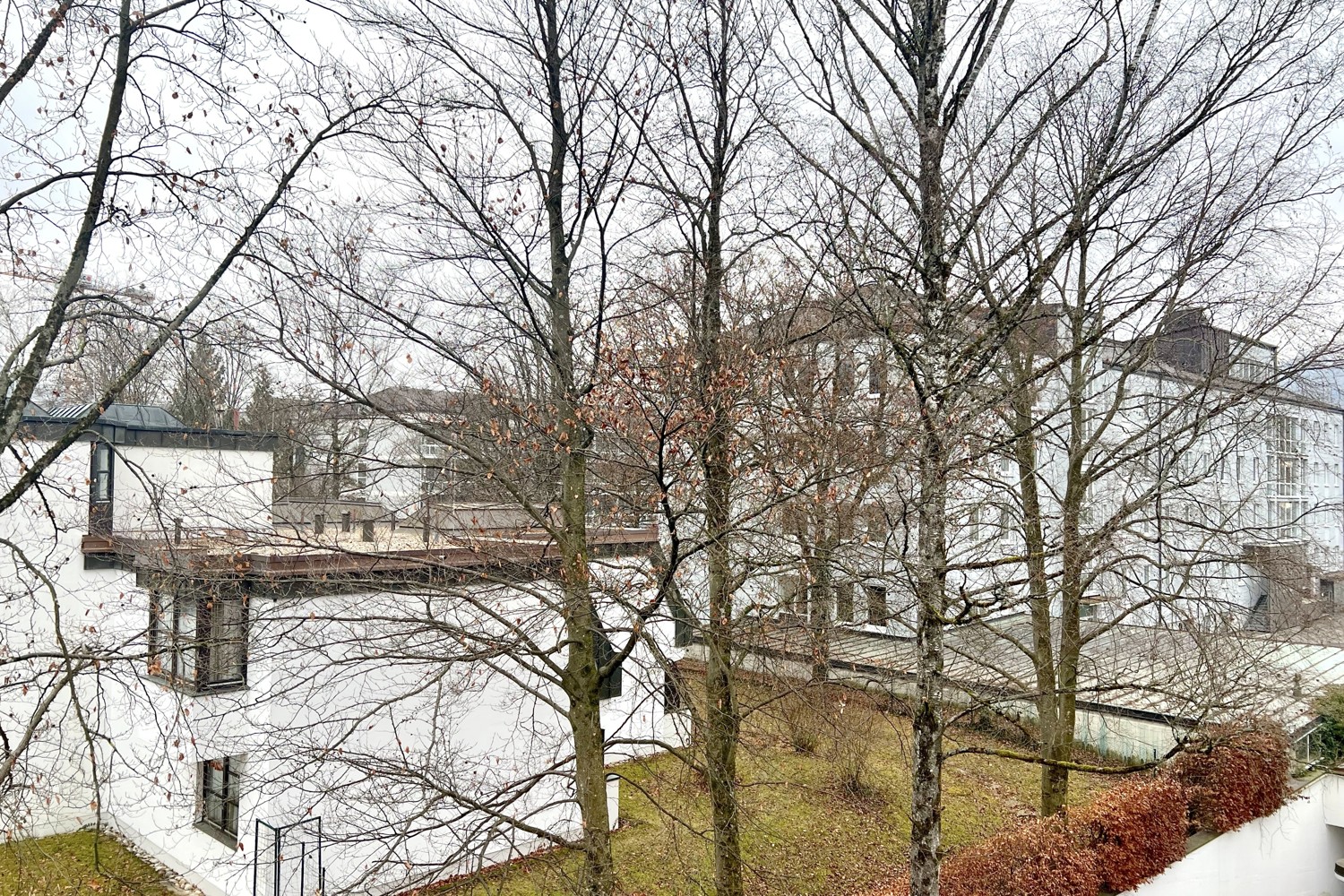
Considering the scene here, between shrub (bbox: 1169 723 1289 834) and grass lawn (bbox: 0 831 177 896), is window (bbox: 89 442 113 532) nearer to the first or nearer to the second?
grass lawn (bbox: 0 831 177 896)

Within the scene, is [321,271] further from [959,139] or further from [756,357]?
[959,139]

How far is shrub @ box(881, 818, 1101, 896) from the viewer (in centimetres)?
789

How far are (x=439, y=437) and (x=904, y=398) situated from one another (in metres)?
5.88

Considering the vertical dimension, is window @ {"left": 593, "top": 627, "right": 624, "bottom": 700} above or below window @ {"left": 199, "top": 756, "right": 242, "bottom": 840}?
above

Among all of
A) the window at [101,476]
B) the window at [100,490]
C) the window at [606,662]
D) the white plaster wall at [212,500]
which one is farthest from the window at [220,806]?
the window at [101,476]

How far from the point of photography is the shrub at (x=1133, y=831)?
29.5ft

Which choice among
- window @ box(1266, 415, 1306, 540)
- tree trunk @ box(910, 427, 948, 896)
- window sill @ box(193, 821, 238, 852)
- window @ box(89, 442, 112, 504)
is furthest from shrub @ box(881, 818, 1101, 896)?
window @ box(89, 442, 112, 504)

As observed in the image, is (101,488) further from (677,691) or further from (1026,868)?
(1026,868)

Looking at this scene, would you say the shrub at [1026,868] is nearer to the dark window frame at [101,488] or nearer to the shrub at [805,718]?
the shrub at [805,718]

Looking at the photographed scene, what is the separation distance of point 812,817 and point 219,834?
822cm

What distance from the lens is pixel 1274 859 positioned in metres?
11.8

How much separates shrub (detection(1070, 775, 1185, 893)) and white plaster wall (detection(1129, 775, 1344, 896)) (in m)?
0.26

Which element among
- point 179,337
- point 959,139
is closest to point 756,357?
point 959,139

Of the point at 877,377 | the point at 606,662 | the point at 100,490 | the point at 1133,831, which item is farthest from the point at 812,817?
the point at 100,490
